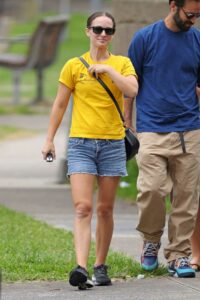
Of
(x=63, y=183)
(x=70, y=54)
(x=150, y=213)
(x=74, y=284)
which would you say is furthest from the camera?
(x=70, y=54)

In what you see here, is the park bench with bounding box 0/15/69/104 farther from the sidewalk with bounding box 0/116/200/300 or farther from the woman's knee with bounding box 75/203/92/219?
the woman's knee with bounding box 75/203/92/219

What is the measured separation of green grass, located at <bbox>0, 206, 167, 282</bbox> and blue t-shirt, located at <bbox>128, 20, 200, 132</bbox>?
96 centimetres

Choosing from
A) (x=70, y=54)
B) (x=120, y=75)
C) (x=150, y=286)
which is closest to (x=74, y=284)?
(x=150, y=286)

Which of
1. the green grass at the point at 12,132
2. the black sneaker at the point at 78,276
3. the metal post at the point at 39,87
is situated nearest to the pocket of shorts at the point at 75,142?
the black sneaker at the point at 78,276

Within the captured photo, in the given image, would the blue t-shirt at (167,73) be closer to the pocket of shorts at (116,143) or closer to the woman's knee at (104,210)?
the pocket of shorts at (116,143)

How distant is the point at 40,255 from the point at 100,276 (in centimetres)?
95

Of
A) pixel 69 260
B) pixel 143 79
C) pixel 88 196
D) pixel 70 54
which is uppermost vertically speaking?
pixel 143 79

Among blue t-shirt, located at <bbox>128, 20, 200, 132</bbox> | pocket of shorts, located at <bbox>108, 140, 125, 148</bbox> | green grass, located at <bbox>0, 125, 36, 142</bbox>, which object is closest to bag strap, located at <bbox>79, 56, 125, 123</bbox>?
pocket of shorts, located at <bbox>108, 140, 125, 148</bbox>

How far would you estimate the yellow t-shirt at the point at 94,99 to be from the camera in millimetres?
7215

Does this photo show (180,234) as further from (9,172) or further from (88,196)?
(9,172)

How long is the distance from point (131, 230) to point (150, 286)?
263 centimetres

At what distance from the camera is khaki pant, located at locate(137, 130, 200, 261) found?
752cm

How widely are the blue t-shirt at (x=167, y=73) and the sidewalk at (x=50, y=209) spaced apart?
103 centimetres

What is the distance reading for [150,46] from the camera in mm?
7582
